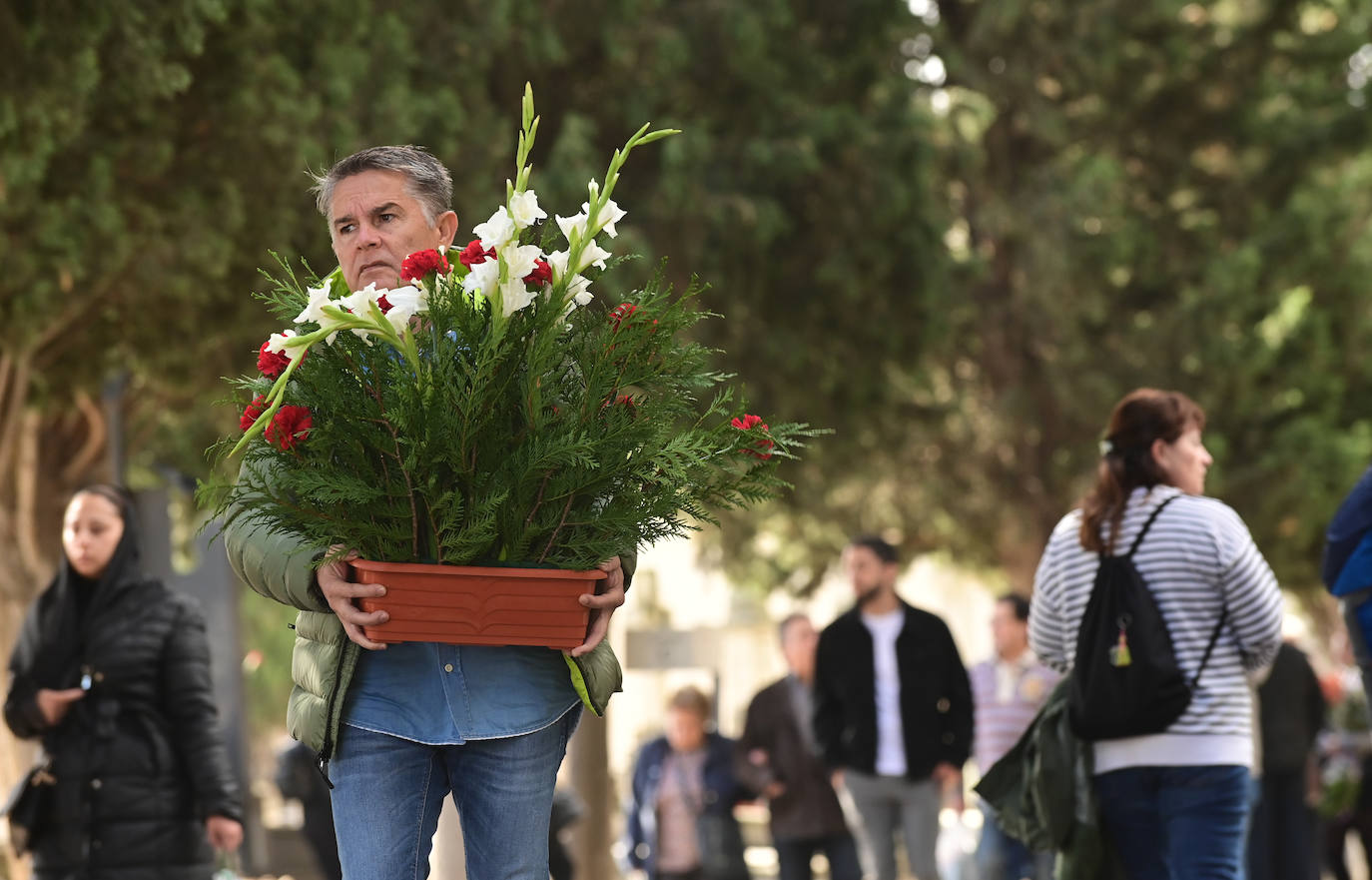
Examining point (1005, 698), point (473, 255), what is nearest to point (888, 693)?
point (1005, 698)

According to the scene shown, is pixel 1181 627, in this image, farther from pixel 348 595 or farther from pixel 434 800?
pixel 348 595

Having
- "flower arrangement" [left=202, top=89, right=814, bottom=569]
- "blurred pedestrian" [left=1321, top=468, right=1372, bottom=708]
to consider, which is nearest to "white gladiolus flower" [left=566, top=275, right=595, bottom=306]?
"flower arrangement" [left=202, top=89, right=814, bottom=569]

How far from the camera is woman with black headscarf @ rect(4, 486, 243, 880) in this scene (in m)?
6.51

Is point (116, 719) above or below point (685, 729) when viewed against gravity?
below

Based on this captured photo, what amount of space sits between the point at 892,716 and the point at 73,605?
460 cm

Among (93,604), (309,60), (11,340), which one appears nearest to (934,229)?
(309,60)

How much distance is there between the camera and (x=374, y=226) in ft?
12.1

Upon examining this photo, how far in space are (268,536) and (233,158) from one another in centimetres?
807

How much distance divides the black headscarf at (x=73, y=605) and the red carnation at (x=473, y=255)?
12.0 feet

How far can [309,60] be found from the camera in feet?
38.6

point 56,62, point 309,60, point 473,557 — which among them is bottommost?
point 473,557

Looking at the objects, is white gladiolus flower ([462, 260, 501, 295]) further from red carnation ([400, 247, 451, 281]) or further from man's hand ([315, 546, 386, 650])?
man's hand ([315, 546, 386, 650])

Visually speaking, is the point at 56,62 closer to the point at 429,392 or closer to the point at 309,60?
the point at 309,60

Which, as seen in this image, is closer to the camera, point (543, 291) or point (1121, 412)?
point (543, 291)
